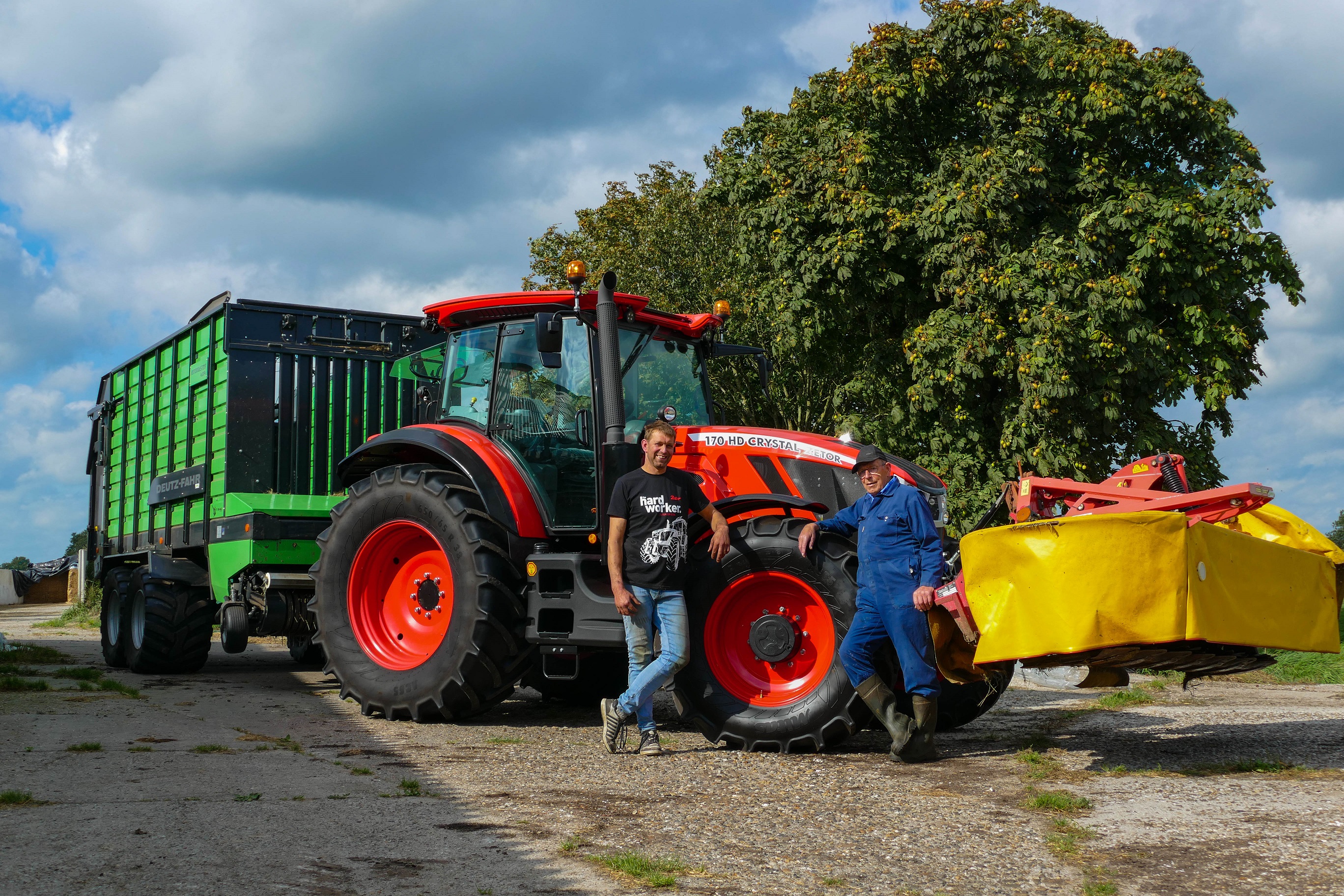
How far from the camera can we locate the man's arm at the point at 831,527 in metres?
6.15

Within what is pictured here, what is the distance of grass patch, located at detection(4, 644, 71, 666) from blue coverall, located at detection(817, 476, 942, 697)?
969 cm

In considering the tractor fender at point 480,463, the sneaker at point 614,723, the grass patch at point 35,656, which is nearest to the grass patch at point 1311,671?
the sneaker at point 614,723

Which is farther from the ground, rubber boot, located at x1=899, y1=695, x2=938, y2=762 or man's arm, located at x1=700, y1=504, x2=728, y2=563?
man's arm, located at x1=700, y1=504, x2=728, y2=563

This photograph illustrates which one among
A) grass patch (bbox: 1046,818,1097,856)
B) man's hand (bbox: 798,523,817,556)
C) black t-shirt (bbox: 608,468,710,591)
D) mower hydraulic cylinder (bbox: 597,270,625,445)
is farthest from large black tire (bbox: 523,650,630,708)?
grass patch (bbox: 1046,818,1097,856)

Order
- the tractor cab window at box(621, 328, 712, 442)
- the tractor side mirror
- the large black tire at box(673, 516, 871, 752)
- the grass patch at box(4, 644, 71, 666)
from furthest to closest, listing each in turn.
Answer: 1. the grass patch at box(4, 644, 71, 666)
2. the tractor cab window at box(621, 328, 712, 442)
3. the tractor side mirror
4. the large black tire at box(673, 516, 871, 752)

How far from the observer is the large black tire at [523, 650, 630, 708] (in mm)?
8422

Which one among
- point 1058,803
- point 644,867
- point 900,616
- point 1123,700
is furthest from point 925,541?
point 1123,700

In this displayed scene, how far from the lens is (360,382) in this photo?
10617mm

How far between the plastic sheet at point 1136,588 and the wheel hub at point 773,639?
3.66 feet

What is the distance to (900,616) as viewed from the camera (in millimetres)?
5812

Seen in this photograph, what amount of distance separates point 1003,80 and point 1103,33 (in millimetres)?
2011

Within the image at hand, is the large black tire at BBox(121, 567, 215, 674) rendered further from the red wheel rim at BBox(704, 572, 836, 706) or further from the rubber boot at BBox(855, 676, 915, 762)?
the rubber boot at BBox(855, 676, 915, 762)

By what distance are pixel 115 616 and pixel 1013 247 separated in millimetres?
11979

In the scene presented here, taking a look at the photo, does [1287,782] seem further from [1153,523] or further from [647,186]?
[647,186]
